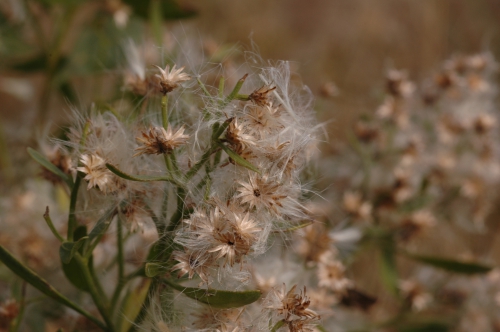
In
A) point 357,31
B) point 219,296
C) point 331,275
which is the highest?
point 219,296

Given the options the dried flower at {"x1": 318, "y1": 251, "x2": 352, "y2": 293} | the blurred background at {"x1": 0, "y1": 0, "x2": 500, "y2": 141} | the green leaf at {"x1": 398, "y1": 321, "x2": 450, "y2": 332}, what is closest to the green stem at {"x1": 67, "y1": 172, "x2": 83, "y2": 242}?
the dried flower at {"x1": 318, "y1": 251, "x2": 352, "y2": 293}

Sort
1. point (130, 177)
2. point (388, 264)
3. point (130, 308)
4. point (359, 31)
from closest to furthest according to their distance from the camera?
1. point (130, 177)
2. point (130, 308)
3. point (388, 264)
4. point (359, 31)

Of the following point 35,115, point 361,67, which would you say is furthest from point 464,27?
point 35,115

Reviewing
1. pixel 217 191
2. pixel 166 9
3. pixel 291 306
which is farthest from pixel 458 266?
pixel 166 9

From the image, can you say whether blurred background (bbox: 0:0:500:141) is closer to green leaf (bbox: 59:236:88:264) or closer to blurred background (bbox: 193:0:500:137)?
blurred background (bbox: 193:0:500:137)

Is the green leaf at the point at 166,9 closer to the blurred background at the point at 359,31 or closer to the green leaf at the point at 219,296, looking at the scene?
the green leaf at the point at 219,296

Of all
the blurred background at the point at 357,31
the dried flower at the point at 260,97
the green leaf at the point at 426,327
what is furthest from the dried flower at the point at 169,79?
the blurred background at the point at 357,31

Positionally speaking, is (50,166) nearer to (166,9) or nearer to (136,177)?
(136,177)
